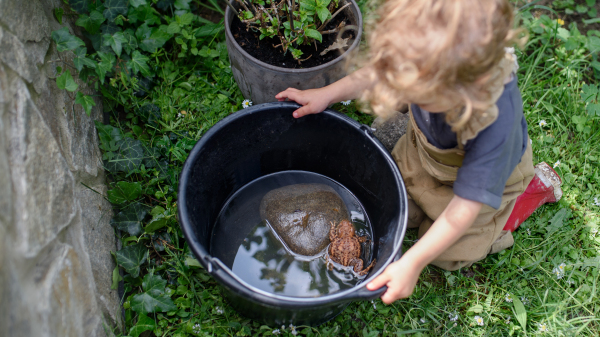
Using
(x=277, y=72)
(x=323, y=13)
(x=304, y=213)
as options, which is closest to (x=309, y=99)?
(x=277, y=72)

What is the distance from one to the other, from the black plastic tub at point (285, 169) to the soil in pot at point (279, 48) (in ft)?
1.33

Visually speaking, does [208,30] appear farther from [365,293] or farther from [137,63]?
[365,293]

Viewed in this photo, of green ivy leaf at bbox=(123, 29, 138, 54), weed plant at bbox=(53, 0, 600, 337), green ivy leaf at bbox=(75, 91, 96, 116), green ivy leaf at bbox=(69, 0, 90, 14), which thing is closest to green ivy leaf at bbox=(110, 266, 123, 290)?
weed plant at bbox=(53, 0, 600, 337)

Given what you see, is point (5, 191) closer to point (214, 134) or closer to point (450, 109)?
point (214, 134)

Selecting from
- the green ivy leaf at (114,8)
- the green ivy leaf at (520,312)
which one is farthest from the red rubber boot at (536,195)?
the green ivy leaf at (114,8)

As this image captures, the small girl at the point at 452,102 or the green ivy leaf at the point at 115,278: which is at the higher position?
the small girl at the point at 452,102

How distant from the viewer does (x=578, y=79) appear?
7.80 ft

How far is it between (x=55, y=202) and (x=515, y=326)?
194 centimetres

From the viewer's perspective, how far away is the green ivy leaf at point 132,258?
5.42ft

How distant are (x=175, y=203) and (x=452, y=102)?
1.35 meters

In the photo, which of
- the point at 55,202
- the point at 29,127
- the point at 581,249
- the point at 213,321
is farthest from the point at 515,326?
the point at 29,127

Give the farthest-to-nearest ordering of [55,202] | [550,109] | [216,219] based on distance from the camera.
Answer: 1. [550,109]
2. [216,219]
3. [55,202]

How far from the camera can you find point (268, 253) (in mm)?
1801

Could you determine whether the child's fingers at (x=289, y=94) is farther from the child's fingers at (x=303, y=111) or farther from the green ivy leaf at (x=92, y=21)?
the green ivy leaf at (x=92, y=21)
